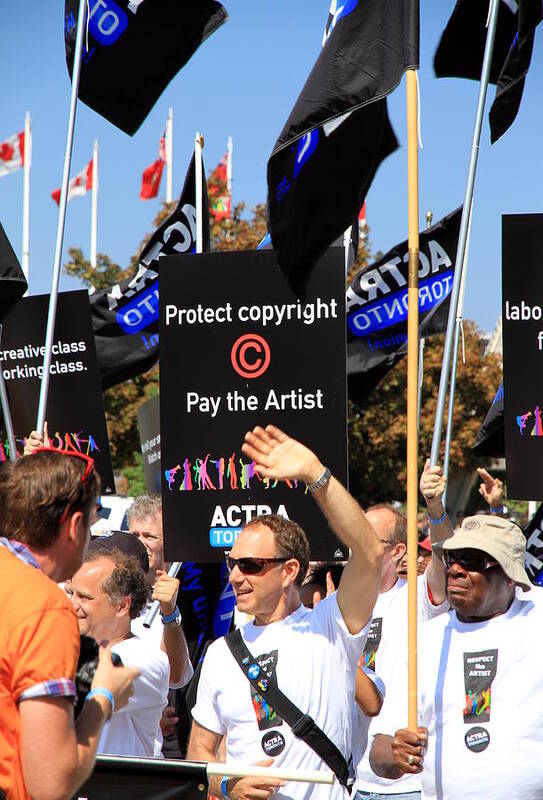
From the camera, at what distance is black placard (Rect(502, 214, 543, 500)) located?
18.8 ft

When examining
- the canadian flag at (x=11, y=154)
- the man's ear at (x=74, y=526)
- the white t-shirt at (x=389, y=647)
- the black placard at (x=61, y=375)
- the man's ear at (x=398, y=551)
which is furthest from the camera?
the canadian flag at (x=11, y=154)

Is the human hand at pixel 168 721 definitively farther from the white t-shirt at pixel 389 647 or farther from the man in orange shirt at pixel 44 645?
the man in orange shirt at pixel 44 645

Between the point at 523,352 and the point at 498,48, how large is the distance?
1.95 meters

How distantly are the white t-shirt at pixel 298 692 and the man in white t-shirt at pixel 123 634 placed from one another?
268mm

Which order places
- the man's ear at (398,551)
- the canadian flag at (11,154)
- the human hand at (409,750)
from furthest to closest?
the canadian flag at (11,154) < the man's ear at (398,551) < the human hand at (409,750)

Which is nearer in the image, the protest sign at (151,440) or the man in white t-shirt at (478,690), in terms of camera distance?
the man in white t-shirt at (478,690)

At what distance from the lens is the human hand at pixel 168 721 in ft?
19.4

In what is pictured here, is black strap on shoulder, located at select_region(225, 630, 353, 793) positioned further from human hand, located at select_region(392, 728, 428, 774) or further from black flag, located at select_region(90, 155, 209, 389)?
black flag, located at select_region(90, 155, 209, 389)

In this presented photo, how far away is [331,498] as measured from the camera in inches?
146

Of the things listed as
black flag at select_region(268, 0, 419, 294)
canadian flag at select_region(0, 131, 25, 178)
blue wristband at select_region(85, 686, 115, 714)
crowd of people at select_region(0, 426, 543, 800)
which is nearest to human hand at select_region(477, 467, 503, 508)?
crowd of people at select_region(0, 426, 543, 800)

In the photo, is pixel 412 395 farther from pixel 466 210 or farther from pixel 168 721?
pixel 168 721

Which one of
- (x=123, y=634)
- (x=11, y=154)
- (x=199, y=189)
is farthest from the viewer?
(x=11, y=154)

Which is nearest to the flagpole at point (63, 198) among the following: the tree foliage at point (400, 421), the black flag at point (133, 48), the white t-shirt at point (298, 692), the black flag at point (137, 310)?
the black flag at point (133, 48)

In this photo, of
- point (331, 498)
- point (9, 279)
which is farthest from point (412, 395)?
point (9, 279)
